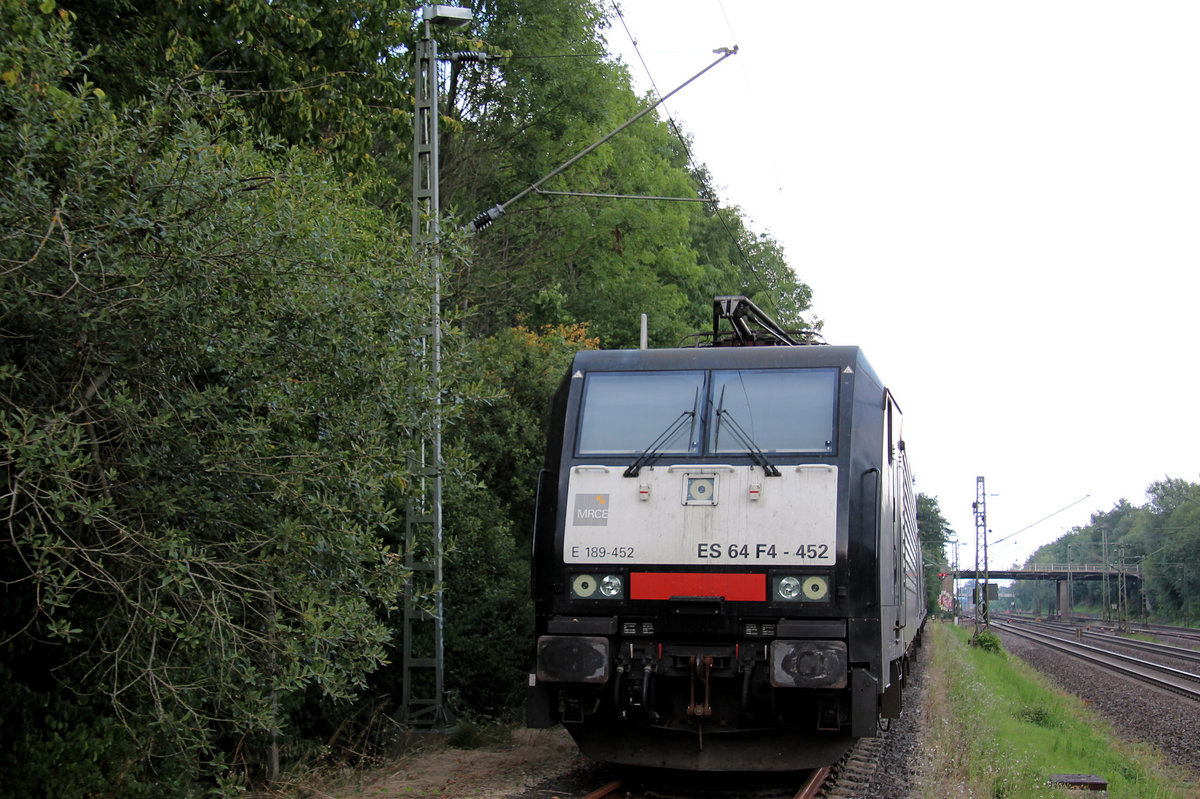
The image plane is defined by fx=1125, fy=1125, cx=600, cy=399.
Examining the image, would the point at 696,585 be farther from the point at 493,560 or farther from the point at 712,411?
the point at 493,560

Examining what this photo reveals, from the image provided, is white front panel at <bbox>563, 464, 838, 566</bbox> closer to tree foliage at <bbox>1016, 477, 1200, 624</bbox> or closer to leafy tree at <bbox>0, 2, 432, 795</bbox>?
leafy tree at <bbox>0, 2, 432, 795</bbox>

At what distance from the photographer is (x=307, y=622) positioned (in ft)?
20.4

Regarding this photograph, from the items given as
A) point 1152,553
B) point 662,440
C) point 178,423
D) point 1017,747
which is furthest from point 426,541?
point 1152,553

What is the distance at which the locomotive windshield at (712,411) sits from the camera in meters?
8.42

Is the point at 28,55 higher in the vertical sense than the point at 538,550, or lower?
higher

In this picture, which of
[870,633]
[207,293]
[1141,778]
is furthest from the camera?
[1141,778]

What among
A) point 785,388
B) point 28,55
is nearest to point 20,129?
point 28,55

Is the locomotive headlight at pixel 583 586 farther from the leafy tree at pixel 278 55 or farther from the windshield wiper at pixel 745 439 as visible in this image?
the leafy tree at pixel 278 55

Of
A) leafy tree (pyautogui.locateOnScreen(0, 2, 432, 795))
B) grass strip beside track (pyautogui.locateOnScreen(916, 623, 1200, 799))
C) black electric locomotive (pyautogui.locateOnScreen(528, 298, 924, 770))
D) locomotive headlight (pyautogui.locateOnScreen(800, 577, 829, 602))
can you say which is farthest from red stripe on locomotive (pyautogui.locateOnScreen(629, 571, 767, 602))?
grass strip beside track (pyautogui.locateOnScreen(916, 623, 1200, 799))

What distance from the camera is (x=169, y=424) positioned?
605 cm

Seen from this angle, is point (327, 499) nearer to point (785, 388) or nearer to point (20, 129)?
point (20, 129)

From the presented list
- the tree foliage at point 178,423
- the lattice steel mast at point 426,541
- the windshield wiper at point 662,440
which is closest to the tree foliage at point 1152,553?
the lattice steel mast at point 426,541

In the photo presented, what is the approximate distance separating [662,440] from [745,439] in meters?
0.64

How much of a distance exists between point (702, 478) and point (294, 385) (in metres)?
3.13
